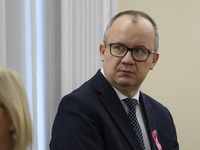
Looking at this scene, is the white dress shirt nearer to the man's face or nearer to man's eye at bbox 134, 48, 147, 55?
the man's face

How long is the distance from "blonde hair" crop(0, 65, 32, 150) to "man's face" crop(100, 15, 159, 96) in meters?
0.78

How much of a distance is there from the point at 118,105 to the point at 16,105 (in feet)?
2.67

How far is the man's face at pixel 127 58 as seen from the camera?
1.85m

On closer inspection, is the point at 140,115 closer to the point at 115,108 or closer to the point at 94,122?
the point at 115,108

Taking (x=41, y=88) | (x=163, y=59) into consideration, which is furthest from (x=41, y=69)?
(x=163, y=59)

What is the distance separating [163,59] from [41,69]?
57.0 inches

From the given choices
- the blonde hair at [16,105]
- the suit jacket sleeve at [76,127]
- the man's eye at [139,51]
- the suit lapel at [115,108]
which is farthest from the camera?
the man's eye at [139,51]

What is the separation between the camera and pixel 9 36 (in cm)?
233

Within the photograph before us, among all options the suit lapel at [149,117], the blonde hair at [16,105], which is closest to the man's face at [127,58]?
the suit lapel at [149,117]

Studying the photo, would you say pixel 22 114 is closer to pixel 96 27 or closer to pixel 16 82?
pixel 16 82

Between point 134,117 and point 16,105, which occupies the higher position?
point 16,105

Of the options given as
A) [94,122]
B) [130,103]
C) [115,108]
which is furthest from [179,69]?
[94,122]

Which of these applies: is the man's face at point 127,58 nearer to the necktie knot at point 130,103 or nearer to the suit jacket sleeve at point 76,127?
the necktie knot at point 130,103

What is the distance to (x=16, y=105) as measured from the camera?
1.13m
